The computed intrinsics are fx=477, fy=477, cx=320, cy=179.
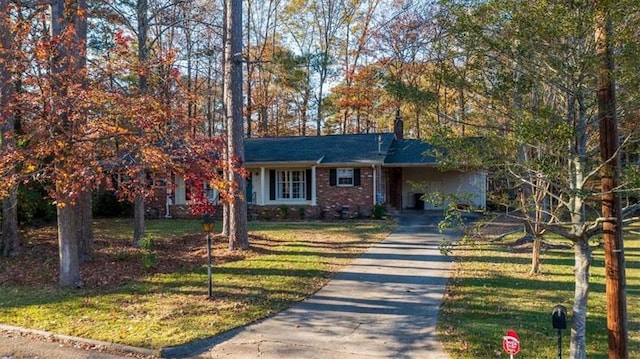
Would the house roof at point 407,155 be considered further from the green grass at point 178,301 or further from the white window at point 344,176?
the green grass at point 178,301

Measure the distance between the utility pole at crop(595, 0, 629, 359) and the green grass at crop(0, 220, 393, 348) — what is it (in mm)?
4542

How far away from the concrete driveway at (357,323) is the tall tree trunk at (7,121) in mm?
5232

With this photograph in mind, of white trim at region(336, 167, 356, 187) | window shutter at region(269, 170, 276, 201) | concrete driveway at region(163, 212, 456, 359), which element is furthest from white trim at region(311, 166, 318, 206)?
concrete driveway at region(163, 212, 456, 359)


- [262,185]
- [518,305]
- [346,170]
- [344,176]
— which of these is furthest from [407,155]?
[518,305]

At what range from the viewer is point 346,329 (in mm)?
6500

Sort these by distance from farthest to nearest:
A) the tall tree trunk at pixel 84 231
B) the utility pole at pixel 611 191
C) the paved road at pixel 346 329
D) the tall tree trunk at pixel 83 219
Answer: the tall tree trunk at pixel 84 231 → the tall tree trunk at pixel 83 219 → the paved road at pixel 346 329 → the utility pole at pixel 611 191

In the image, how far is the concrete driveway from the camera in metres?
5.69

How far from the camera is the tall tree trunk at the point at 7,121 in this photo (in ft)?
26.5

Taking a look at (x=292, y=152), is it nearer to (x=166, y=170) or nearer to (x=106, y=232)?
(x=106, y=232)

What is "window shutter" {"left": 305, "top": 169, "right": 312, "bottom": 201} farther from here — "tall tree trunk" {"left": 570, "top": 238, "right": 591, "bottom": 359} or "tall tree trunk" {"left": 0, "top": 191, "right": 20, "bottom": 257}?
"tall tree trunk" {"left": 570, "top": 238, "right": 591, "bottom": 359}

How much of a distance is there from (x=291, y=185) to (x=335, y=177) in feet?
7.92

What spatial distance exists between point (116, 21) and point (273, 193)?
10.3 m

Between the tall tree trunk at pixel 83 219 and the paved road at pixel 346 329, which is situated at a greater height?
the tall tree trunk at pixel 83 219

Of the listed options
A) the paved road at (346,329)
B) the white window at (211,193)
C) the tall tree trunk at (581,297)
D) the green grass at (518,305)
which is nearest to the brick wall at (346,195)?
the white window at (211,193)
